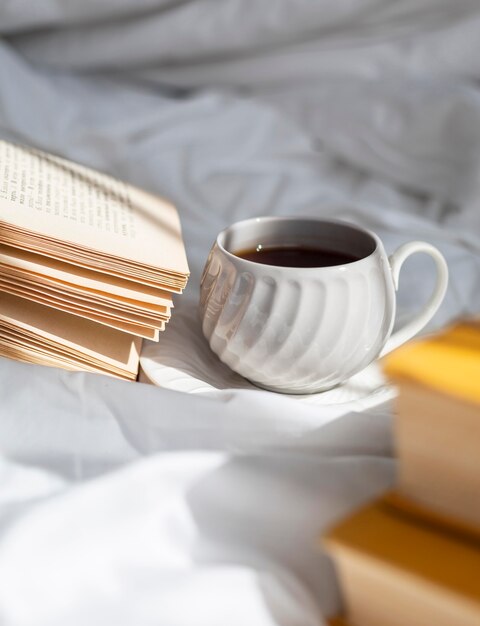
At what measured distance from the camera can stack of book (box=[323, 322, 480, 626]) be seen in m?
0.28

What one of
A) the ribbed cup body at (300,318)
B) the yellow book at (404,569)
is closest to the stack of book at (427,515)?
the yellow book at (404,569)

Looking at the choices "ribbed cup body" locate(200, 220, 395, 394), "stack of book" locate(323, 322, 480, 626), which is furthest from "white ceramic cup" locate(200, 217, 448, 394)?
"stack of book" locate(323, 322, 480, 626)

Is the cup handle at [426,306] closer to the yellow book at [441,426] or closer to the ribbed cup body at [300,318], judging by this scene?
the ribbed cup body at [300,318]

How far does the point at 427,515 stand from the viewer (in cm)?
31

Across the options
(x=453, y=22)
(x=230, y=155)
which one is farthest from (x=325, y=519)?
(x=453, y=22)

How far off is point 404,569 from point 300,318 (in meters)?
0.19

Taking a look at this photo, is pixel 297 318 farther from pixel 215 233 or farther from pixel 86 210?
pixel 215 233

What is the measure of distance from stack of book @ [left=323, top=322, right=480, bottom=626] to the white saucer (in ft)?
0.47

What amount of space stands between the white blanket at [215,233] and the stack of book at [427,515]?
0.04 m

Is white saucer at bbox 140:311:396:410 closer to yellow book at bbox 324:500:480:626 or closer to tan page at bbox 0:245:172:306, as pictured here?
tan page at bbox 0:245:172:306

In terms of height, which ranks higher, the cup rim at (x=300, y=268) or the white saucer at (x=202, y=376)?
the cup rim at (x=300, y=268)

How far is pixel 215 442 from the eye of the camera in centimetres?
→ 41

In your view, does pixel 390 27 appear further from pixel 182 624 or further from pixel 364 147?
pixel 182 624

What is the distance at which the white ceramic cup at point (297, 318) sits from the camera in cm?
45
